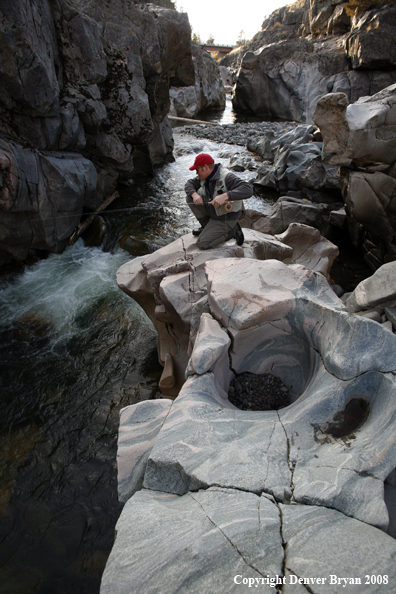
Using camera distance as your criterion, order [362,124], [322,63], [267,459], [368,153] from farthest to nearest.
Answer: [322,63] < [368,153] < [362,124] < [267,459]

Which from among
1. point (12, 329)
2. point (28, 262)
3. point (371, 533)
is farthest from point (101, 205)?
point (371, 533)

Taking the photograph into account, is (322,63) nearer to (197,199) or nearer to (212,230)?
(212,230)

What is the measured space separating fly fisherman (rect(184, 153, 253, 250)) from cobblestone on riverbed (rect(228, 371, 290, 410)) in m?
2.25

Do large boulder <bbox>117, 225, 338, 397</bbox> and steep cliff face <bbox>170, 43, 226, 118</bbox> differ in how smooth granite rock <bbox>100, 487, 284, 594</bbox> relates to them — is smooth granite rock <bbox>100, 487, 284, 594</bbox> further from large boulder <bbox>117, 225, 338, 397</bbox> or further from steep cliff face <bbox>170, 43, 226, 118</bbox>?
steep cliff face <bbox>170, 43, 226, 118</bbox>

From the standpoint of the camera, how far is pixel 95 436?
158 inches

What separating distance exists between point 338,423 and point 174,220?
313 inches

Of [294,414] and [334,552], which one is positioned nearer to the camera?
[334,552]

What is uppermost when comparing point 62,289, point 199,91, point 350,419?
point 199,91

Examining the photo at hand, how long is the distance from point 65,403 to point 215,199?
11.2ft

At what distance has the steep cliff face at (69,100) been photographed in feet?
19.9

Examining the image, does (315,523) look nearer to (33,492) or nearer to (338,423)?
(338,423)

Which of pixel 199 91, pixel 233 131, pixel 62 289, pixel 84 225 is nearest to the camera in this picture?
pixel 62 289

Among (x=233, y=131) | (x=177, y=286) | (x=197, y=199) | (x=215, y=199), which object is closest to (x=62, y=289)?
(x=177, y=286)

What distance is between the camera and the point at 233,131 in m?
18.2
